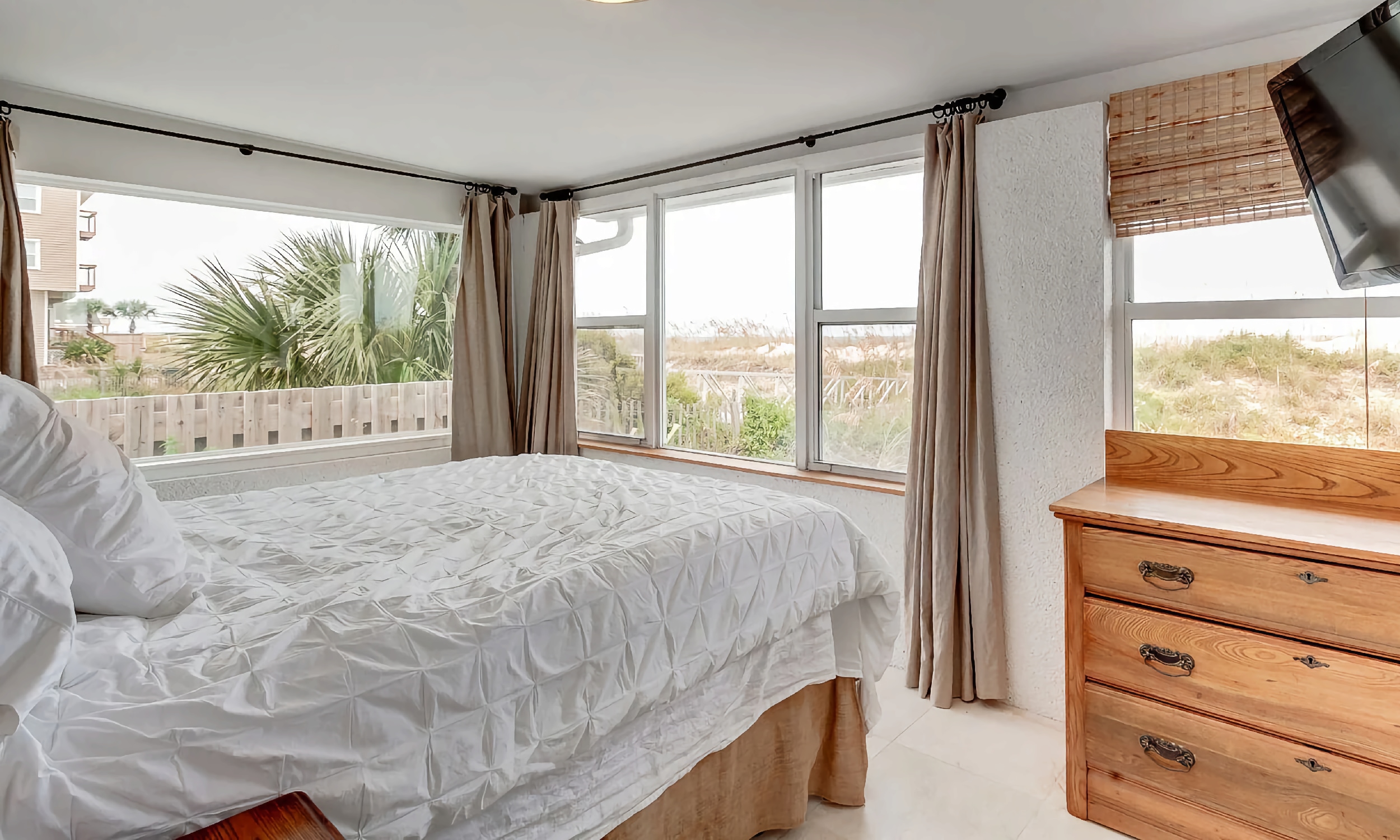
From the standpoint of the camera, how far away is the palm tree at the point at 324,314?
3508 millimetres

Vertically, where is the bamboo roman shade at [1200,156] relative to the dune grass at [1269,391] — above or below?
above

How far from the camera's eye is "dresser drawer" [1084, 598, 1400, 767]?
1604 mm

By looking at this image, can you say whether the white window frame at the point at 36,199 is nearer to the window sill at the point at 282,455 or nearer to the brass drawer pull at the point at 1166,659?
the window sill at the point at 282,455

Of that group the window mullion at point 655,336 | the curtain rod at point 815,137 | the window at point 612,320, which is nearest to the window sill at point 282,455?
the window at point 612,320

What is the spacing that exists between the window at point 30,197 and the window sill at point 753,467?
262 centimetres

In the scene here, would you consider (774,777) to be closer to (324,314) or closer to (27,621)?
(27,621)

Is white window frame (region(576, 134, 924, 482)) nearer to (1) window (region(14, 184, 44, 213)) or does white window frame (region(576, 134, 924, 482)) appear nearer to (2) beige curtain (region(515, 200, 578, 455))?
(2) beige curtain (region(515, 200, 578, 455))

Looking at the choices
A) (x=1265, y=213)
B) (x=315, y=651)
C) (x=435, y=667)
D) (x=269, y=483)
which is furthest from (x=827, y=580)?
(x=269, y=483)

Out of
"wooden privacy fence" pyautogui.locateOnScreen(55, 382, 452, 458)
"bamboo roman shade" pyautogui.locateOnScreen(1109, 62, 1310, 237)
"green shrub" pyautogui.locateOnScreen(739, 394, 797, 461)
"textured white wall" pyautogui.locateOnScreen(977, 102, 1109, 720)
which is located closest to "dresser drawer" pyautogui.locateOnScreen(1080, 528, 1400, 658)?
"textured white wall" pyautogui.locateOnScreen(977, 102, 1109, 720)

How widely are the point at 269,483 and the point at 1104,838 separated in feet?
12.0

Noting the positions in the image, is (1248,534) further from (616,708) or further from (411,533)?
(411,533)

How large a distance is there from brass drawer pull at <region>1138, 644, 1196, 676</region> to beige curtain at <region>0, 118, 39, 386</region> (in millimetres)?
3844

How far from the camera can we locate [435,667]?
1196 millimetres

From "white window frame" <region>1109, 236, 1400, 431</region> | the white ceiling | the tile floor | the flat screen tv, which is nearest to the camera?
the flat screen tv
